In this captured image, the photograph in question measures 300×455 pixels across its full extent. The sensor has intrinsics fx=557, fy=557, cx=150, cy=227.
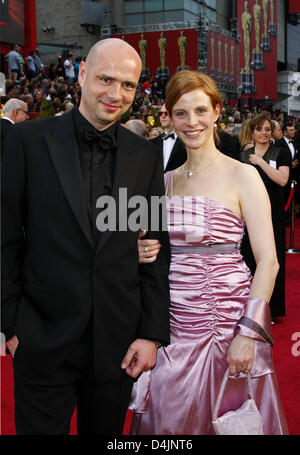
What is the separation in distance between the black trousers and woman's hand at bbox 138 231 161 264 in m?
0.30

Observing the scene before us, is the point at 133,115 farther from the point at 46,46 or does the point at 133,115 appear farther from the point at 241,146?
the point at 46,46

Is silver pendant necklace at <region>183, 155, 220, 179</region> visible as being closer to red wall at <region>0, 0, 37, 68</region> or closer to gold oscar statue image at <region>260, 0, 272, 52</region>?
red wall at <region>0, 0, 37, 68</region>

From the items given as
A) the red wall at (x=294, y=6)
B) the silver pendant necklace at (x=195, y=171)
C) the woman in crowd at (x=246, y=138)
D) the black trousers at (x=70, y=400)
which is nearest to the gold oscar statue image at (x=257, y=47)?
the red wall at (x=294, y=6)

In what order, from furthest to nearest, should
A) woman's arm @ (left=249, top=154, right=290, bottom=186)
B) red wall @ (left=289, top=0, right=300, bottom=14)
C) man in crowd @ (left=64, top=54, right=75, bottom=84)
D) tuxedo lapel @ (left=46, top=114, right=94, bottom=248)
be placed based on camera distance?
red wall @ (left=289, top=0, right=300, bottom=14) → man in crowd @ (left=64, top=54, right=75, bottom=84) → woman's arm @ (left=249, top=154, right=290, bottom=186) → tuxedo lapel @ (left=46, top=114, right=94, bottom=248)

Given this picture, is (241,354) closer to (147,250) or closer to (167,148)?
(147,250)

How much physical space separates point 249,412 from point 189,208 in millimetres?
725

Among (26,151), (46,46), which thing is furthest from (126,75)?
(46,46)

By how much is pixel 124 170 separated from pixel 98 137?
0.38 feet

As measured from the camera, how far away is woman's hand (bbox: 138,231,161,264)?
→ 165cm

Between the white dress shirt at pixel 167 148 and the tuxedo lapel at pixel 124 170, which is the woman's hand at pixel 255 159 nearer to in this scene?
the white dress shirt at pixel 167 148

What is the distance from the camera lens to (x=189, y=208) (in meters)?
2.03

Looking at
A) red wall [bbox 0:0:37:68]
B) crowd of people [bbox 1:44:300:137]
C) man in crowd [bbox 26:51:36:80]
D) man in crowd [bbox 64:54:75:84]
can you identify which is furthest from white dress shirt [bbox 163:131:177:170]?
red wall [bbox 0:0:37:68]
